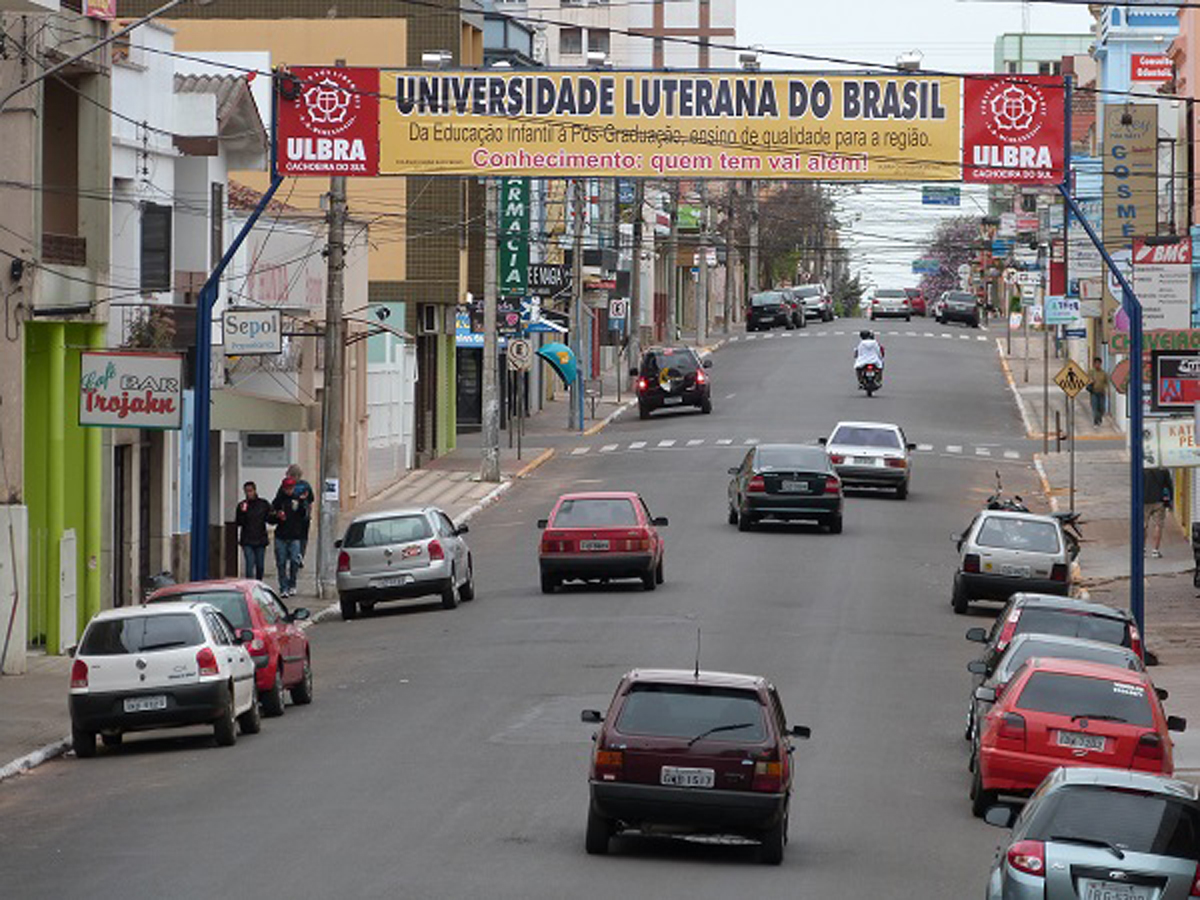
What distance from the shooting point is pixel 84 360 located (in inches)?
1222

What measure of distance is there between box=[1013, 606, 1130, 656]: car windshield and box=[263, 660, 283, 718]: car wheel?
25.6 feet

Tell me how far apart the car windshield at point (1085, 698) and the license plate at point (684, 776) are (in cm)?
378

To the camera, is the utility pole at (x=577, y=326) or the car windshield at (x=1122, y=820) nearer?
the car windshield at (x=1122, y=820)

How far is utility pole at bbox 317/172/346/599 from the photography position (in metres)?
39.7

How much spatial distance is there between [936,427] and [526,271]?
468 inches

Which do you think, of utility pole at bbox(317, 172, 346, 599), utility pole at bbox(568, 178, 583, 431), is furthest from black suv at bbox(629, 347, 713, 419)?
utility pole at bbox(317, 172, 346, 599)

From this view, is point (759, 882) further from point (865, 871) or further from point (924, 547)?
point (924, 547)

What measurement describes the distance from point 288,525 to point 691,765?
22.8 meters

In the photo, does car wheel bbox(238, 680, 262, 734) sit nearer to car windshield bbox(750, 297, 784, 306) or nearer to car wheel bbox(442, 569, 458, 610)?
car wheel bbox(442, 569, 458, 610)

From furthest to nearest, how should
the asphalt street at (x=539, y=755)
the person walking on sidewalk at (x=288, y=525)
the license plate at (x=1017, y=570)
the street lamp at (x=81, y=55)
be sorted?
1. the person walking on sidewalk at (x=288, y=525)
2. the license plate at (x=1017, y=570)
3. the street lamp at (x=81, y=55)
4. the asphalt street at (x=539, y=755)

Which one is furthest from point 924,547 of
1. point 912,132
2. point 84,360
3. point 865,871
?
point 865,871

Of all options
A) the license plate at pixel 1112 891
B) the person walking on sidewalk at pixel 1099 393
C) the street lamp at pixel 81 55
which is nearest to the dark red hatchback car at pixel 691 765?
the license plate at pixel 1112 891

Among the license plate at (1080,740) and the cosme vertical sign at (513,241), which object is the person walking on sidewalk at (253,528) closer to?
the license plate at (1080,740)

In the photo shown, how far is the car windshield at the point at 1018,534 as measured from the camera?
36000 millimetres
